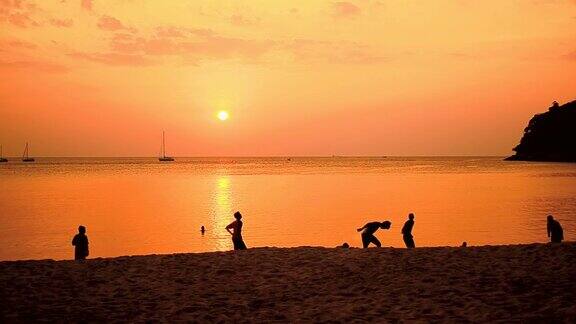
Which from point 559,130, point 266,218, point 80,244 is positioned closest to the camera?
point 80,244

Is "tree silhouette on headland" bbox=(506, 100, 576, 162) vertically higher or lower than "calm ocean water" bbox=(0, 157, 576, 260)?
higher

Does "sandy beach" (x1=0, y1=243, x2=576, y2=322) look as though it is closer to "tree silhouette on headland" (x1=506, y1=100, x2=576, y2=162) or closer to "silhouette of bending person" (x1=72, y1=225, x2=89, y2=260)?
"silhouette of bending person" (x1=72, y1=225, x2=89, y2=260)

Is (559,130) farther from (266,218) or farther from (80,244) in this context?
(80,244)

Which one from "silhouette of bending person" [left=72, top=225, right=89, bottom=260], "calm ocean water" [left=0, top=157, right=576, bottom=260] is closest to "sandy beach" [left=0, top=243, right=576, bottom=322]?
"silhouette of bending person" [left=72, top=225, right=89, bottom=260]

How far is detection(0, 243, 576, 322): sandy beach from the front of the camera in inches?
404

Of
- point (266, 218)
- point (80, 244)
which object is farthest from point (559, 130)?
point (80, 244)

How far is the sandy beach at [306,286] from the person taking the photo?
10250 millimetres

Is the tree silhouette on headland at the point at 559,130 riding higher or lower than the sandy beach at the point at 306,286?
higher

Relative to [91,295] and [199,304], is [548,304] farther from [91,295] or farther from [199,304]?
[91,295]

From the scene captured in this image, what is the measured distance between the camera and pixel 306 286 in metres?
12.5

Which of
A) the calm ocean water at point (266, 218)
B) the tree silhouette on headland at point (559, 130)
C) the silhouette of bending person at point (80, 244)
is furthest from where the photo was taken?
the tree silhouette on headland at point (559, 130)

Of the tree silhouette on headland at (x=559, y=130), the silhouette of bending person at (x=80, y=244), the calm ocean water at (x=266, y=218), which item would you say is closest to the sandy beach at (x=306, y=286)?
the silhouette of bending person at (x=80, y=244)

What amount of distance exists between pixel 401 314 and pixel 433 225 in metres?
28.8

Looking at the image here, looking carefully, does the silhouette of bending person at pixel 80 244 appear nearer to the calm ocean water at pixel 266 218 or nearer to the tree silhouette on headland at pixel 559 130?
the calm ocean water at pixel 266 218
